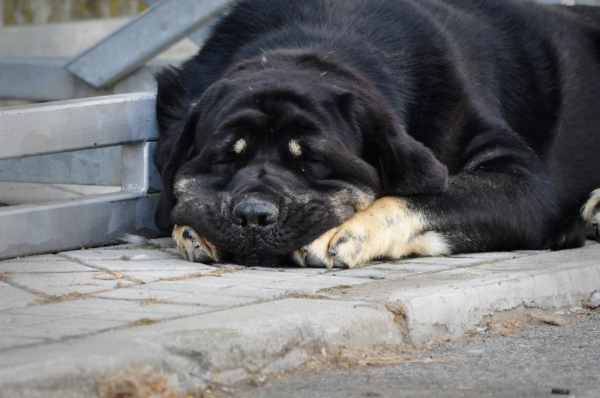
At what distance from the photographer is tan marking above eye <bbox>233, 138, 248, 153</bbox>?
4.39 m

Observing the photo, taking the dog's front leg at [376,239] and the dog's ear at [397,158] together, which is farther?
the dog's ear at [397,158]

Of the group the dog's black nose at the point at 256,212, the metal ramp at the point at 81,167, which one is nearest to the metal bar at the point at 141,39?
the metal ramp at the point at 81,167

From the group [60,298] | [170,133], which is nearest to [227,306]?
[60,298]

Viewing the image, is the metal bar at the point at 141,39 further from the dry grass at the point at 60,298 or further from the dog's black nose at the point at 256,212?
the dry grass at the point at 60,298

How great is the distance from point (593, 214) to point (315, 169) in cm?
188

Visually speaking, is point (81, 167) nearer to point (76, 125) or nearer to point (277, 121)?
point (76, 125)

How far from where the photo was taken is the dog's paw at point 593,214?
533 cm

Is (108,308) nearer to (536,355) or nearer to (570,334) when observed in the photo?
(536,355)

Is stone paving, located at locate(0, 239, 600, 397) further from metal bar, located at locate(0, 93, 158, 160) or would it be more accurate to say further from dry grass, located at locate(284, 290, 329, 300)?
metal bar, located at locate(0, 93, 158, 160)

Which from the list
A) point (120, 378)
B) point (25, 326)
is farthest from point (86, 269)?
point (120, 378)

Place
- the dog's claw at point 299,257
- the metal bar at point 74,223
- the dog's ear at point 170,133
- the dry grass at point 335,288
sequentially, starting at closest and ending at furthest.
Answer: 1. the dry grass at point 335,288
2. the dog's claw at point 299,257
3. the metal bar at point 74,223
4. the dog's ear at point 170,133

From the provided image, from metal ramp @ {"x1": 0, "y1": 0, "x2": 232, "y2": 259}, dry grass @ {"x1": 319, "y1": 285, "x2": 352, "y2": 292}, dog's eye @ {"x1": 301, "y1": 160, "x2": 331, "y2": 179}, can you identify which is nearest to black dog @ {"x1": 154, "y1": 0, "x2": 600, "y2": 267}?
dog's eye @ {"x1": 301, "y1": 160, "x2": 331, "y2": 179}

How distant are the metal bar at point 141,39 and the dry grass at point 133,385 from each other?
5.09 meters

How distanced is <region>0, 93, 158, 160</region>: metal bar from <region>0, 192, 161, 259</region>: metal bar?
0.93 ft
